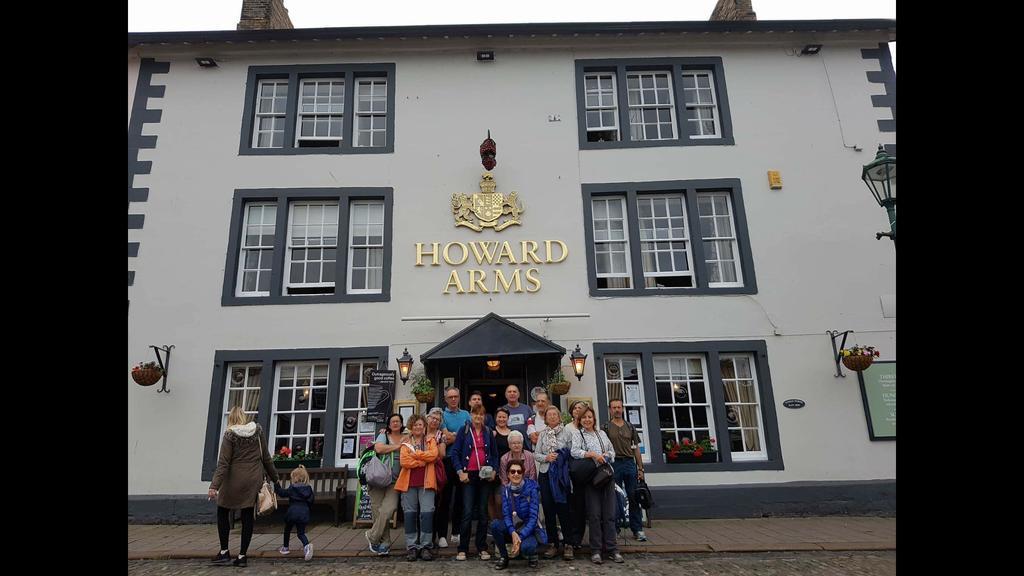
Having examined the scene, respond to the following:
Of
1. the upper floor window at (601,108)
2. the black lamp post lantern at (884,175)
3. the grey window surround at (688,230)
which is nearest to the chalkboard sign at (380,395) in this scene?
the grey window surround at (688,230)

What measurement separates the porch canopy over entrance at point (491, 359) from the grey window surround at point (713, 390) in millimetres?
1119

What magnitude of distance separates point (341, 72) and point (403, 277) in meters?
4.75

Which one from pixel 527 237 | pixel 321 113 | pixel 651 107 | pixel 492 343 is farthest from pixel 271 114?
pixel 651 107

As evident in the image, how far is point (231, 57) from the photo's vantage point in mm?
11438

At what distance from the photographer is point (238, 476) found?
655 cm

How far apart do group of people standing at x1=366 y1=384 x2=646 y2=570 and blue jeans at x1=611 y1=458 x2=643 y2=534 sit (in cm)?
88

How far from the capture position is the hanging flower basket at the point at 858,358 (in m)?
9.29

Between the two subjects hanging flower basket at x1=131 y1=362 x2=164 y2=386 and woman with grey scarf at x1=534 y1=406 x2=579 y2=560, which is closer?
woman with grey scarf at x1=534 y1=406 x2=579 y2=560

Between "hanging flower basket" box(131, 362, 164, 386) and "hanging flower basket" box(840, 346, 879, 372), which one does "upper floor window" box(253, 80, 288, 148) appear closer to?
"hanging flower basket" box(131, 362, 164, 386)

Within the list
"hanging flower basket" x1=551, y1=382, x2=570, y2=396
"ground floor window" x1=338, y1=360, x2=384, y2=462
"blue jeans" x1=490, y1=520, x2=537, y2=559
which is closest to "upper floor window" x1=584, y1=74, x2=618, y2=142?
"hanging flower basket" x1=551, y1=382, x2=570, y2=396

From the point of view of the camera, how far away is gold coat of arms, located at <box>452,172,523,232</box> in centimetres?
1058

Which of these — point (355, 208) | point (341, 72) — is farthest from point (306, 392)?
point (341, 72)

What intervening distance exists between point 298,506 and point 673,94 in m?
10.2
